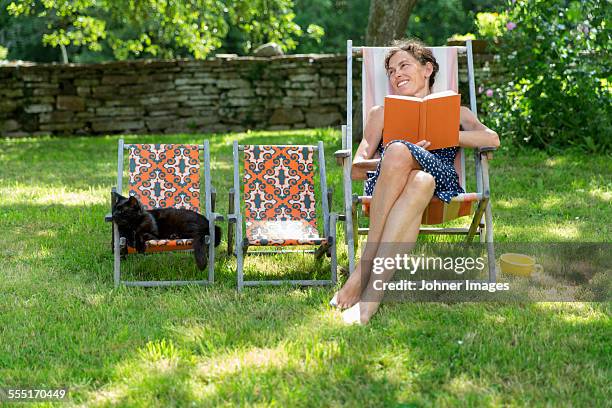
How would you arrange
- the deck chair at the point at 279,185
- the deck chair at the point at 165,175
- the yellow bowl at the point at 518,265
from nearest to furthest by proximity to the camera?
the yellow bowl at the point at 518,265
the deck chair at the point at 279,185
the deck chair at the point at 165,175

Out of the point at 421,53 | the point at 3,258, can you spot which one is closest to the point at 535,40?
the point at 421,53

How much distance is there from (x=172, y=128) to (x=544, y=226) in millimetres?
7313

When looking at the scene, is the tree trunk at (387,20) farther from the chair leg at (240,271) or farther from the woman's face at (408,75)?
the chair leg at (240,271)

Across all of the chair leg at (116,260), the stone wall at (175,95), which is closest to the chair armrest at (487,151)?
the chair leg at (116,260)

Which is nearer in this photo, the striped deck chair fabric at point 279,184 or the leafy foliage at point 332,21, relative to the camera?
the striped deck chair fabric at point 279,184

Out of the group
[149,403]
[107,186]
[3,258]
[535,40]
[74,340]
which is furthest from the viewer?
[535,40]

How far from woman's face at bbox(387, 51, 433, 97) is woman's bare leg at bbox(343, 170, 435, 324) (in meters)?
0.80

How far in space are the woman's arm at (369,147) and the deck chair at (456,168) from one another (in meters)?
0.05

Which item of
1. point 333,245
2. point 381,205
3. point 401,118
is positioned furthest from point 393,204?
point 401,118

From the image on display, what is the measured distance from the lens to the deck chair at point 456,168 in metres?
3.96

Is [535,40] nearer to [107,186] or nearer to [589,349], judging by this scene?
[107,186]

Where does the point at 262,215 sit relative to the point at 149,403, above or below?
above

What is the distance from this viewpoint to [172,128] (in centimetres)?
1159

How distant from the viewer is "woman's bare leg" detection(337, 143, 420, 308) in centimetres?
370
